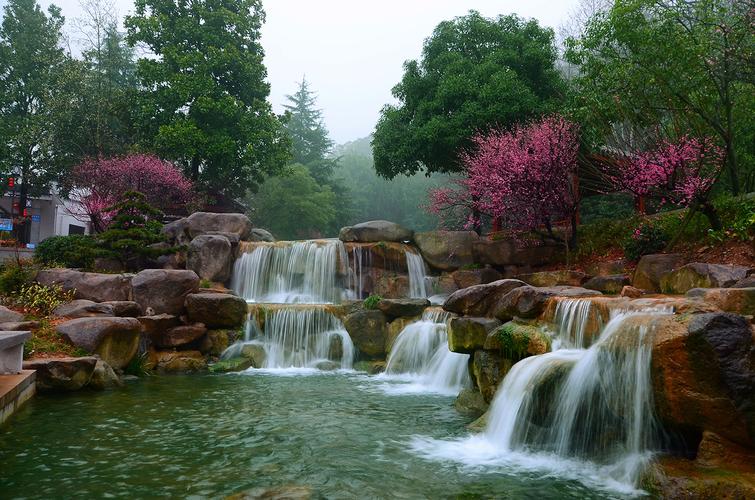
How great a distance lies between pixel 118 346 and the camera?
11.9 meters

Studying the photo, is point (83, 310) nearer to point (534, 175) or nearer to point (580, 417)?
point (580, 417)

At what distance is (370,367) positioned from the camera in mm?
14234

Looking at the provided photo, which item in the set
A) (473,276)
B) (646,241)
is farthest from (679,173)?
(473,276)

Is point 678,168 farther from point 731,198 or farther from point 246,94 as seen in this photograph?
point 246,94

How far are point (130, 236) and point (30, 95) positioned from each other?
68.6 ft

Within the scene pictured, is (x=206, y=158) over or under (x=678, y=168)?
over

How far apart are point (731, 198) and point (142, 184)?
24.0 metres

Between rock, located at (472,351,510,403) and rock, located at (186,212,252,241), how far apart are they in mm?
14495

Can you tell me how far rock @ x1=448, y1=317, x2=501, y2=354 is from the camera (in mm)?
9828

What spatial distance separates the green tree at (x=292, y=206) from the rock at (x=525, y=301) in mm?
29473

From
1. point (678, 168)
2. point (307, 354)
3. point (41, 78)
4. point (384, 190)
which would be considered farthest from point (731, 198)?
point (384, 190)

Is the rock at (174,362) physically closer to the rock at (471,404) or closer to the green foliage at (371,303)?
the green foliage at (371,303)

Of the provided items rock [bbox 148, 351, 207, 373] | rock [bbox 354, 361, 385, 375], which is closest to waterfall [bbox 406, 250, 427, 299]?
rock [bbox 354, 361, 385, 375]

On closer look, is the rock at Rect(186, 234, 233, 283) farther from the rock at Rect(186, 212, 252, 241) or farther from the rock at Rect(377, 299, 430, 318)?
the rock at Rect(377, 299, 430, 318)
